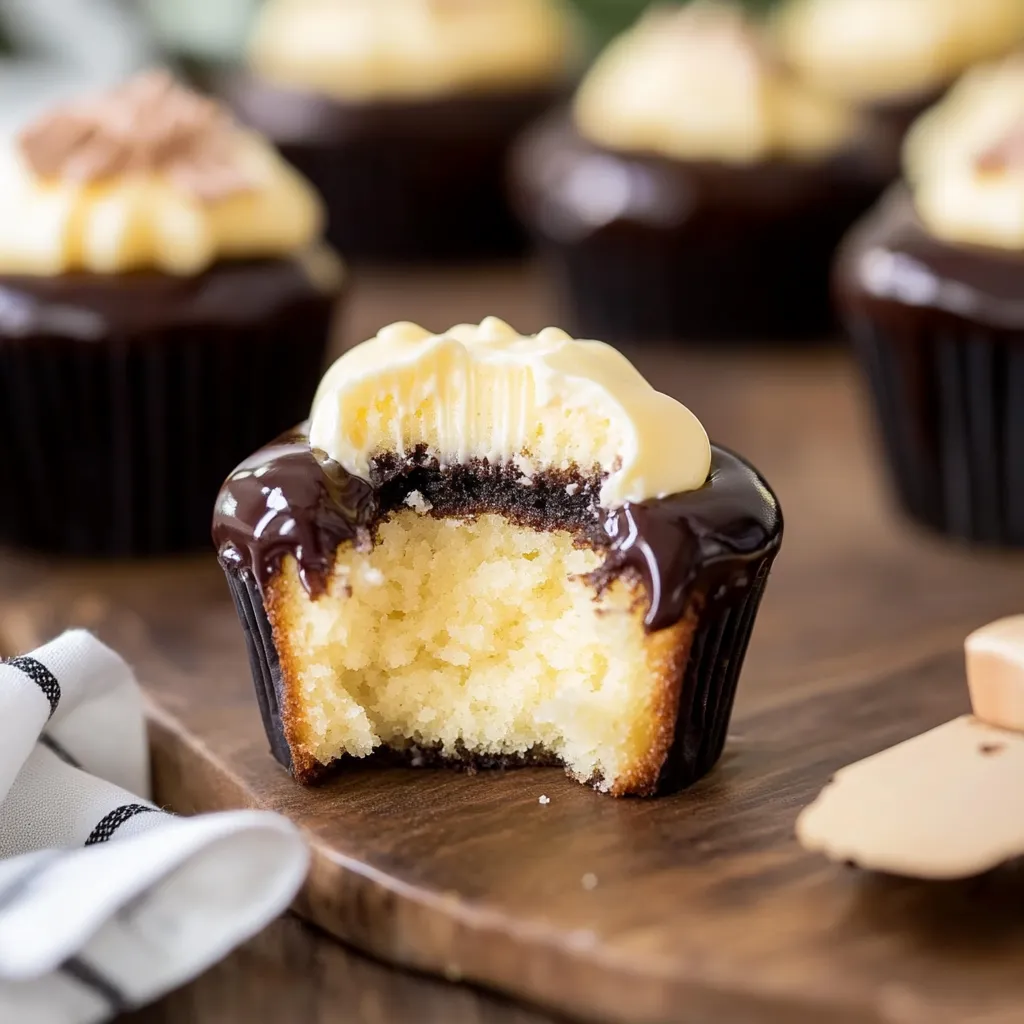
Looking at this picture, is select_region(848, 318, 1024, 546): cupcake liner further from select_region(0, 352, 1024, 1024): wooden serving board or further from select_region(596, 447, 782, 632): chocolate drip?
select_region(596, 447, 782, 632): chocolate drip

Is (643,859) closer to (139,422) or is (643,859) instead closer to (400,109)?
(139,422)

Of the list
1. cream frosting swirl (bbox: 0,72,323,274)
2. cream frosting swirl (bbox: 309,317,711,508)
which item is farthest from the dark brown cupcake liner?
cream frosting swirl (bbox: 0,72,323,274)

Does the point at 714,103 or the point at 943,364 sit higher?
the point at 714,103

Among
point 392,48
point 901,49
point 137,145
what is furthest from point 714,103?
point 137,145

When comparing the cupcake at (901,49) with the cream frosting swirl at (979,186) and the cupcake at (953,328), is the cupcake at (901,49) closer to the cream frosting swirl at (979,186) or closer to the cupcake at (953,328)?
the cream frosting swirl at (979,186)

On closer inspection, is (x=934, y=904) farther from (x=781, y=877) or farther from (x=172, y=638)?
(x=172, y=638)

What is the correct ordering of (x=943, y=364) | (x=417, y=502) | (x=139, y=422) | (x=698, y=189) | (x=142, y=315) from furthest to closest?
Result: (x=698, y=189) → (x=943, y=364) → (x=139, y=422) → (x=142, y=315) → (x=417, y=502)
